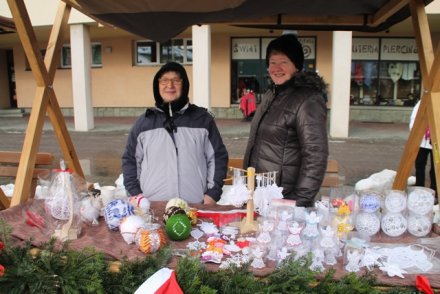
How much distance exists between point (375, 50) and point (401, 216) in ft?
48.1

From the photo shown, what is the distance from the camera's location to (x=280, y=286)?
60.6 inches

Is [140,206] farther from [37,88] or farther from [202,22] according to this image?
[202,22]

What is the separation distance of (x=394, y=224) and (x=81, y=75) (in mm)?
12645

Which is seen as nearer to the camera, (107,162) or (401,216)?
(401,216)

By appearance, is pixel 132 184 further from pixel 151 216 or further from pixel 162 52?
pixel 162 52

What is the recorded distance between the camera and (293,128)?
235 cm

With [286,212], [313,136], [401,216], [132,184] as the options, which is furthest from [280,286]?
[132,184]

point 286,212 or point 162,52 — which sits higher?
point 162,52

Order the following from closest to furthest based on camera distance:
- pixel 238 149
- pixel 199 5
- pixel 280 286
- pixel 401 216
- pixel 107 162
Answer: pixel 280 286, pixel 401 216, pixel 199 5, pixel 107 162, pixel 238 149

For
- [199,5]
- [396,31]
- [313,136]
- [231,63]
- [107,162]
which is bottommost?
[107,162]

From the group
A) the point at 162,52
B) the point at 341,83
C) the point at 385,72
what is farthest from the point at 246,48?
the point at 385,72

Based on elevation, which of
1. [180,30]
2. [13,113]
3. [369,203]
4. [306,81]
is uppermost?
[180,30]

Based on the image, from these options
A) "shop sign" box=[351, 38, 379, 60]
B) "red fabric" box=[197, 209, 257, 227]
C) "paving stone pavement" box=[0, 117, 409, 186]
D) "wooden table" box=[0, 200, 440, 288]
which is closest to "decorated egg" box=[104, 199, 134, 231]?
"wooden table" box=[0, 200, 440, 288]

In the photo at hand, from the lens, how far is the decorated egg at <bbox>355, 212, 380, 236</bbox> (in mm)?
1936
